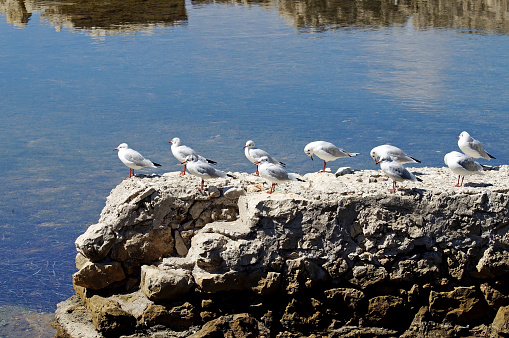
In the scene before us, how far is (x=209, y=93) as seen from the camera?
64.3 ft

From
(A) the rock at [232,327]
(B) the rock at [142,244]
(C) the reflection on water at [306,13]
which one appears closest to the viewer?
(A) the rock at [232,327]

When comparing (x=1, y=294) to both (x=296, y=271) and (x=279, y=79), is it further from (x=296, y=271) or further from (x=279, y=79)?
(x=279, y=79)

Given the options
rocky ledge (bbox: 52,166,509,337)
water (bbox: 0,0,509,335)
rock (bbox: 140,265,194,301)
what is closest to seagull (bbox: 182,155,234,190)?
rocky ledge (bbox: 52,166,509,337)

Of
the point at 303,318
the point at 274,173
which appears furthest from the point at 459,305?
the point at 274,173

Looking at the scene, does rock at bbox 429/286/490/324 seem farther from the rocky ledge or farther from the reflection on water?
the reflection on water

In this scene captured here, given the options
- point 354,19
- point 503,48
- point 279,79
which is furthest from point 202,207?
point 354,19

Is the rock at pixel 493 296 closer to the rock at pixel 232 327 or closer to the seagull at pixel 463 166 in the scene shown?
the seagull at pixel 463 166

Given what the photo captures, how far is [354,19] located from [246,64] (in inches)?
308

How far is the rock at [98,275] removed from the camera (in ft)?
34.4

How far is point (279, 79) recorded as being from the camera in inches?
817

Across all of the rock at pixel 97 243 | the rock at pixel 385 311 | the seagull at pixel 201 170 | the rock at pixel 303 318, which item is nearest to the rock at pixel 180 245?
the seagull at pixel 201 170

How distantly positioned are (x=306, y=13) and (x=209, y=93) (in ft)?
35.9

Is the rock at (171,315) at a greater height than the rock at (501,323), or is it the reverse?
the rock at (171,315)

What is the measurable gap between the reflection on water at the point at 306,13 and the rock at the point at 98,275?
56.2ft
